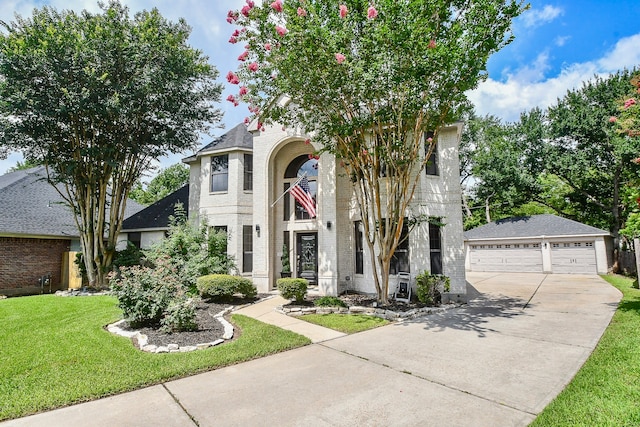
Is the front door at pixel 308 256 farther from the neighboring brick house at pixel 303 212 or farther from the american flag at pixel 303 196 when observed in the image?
the american flag at pixel 303 196

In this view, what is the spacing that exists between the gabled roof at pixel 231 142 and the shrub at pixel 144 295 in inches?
322

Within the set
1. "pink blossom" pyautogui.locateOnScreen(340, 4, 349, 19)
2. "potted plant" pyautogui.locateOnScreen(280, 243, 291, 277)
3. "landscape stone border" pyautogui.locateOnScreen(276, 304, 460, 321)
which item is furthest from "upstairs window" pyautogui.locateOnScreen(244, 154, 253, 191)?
"pink blossom" pyautogui.locateOnScreen(340, 4, 349, 19)

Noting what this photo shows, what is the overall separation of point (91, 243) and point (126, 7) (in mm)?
10478

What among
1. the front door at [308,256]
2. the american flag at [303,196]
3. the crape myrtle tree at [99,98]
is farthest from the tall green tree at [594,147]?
the crape myrtle tree at [99,98]

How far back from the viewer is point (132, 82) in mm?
12922

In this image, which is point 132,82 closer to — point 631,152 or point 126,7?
point 126,7

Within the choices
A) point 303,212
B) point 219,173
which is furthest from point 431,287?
point 219,173

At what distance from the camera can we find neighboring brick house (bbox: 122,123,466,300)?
11.9m

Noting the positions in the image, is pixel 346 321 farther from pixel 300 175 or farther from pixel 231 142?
pixel 231 142

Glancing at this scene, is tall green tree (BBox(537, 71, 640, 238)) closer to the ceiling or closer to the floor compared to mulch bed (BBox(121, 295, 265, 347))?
closer to the ceiling

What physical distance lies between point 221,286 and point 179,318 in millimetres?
3518

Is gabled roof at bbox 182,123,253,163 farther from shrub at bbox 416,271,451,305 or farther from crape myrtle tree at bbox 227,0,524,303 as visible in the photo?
shrub at bbox 416,271,451,305

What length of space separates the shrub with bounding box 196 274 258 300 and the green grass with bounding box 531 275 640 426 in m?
8.87

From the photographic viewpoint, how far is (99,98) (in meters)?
12.8
